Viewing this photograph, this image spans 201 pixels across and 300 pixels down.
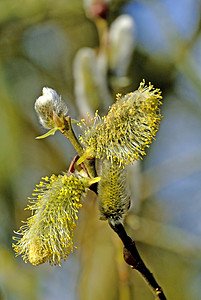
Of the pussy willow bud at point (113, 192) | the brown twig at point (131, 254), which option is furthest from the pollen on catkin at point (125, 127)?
the brown twig at point (131, 254)

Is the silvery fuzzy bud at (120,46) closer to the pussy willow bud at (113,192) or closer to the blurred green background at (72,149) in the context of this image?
the blurred green background at (72,149)

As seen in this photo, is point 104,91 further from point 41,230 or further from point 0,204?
point 0,204

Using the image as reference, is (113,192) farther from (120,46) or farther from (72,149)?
(72,149)

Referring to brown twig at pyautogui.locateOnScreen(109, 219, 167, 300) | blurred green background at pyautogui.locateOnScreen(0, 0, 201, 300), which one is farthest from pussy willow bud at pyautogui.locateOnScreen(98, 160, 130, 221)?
blurred green background at pyautogui.locateOnScreen(0, 0, 201, 300)

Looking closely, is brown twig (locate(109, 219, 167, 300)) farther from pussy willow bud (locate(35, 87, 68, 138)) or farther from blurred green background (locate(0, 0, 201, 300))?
blurred green background (locate(0, 0, 201, 300))

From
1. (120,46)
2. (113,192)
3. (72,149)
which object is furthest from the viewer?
(72,149)

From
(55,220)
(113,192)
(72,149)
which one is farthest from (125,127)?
(72,149)
